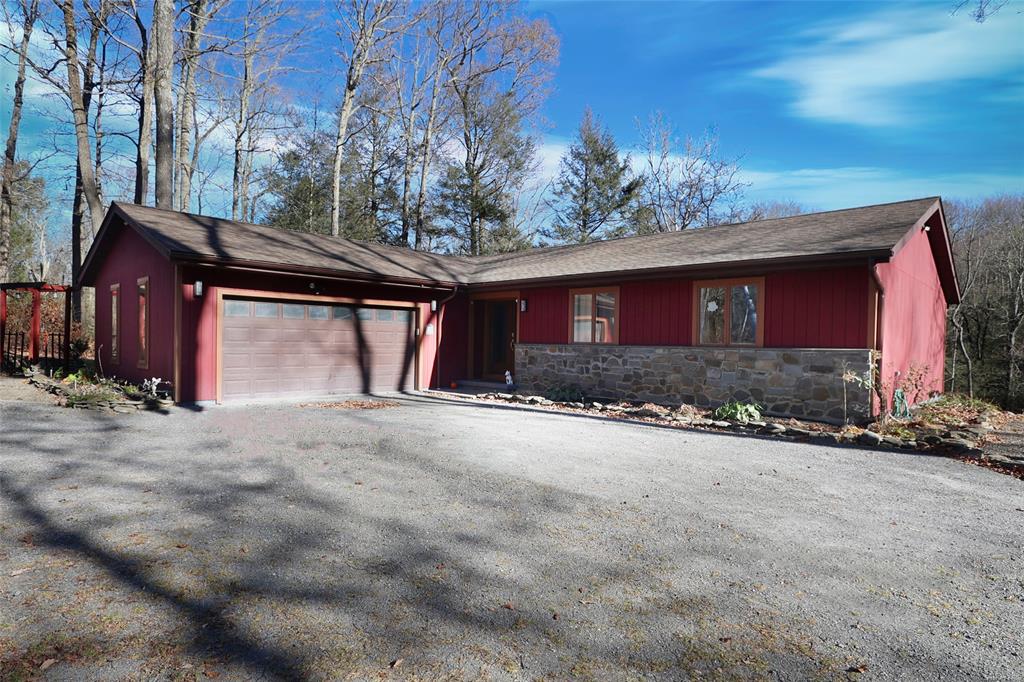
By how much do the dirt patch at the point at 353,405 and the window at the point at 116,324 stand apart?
513 centimetres

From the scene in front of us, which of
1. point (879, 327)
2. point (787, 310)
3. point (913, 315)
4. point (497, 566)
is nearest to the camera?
point (497, 566)

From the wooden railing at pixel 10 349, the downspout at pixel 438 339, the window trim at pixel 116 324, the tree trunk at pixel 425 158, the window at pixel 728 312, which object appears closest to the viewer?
the window at pixel 728 312

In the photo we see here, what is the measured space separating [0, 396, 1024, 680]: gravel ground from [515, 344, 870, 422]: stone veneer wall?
3120 mm

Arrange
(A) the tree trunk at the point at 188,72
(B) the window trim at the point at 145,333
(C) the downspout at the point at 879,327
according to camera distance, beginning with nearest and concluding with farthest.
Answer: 1. (C) the downspout at the point at 879,327
2. (B) the window trim at the point at 145,333
3. (A) the tree trunk at the point at 188,72

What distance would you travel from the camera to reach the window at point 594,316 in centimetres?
1230

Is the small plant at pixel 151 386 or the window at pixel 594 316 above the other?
the window at pixel 594 316

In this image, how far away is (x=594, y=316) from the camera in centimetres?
1262

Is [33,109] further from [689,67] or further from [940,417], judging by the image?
[940,417]

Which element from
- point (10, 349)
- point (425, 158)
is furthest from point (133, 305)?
point (425, 158)

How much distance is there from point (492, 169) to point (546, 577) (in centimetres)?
2360

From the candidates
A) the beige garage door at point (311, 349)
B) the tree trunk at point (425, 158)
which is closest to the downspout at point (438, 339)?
the beige garage door at point (311, 349)

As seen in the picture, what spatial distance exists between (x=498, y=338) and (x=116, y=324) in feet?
28.6

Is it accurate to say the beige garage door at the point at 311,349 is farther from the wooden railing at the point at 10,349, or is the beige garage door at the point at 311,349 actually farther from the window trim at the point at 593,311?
the wooden railing at the point at 10,349

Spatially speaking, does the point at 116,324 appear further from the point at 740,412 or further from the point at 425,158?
the point at 425,158
